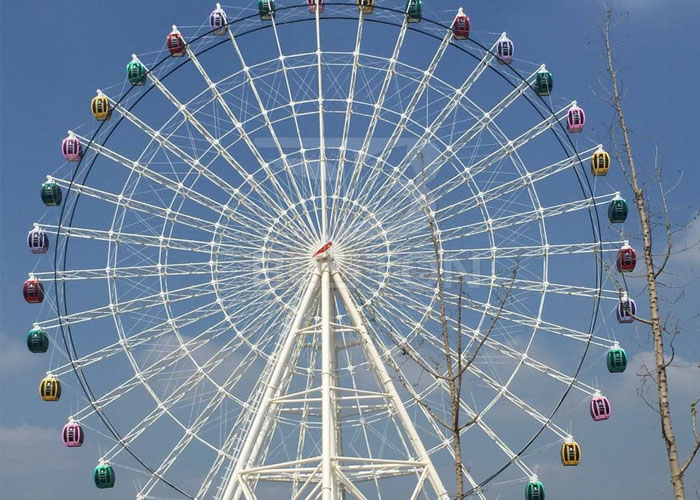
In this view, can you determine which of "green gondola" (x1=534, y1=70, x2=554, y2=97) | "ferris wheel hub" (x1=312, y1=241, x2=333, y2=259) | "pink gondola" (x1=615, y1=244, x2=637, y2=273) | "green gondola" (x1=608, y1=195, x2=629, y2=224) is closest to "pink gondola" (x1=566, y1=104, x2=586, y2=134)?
"green gondola" (x1=534, y1=70, x2=554, y2=97)

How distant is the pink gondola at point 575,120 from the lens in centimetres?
3494

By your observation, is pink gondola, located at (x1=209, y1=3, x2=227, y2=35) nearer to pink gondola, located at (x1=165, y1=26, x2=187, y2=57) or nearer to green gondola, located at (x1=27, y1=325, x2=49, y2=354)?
pink gondola, located at (x1=165, y1=26, x2=187, y2=57)

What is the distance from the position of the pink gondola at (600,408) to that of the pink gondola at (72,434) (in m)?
16.8

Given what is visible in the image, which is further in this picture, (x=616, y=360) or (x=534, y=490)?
(x=616, y=360)

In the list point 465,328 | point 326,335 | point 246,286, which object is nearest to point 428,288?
point 465,328

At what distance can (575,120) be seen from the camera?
35000mm

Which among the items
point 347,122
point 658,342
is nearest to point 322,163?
point 347,122

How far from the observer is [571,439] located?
3228cm

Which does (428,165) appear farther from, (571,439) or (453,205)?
(571,439)

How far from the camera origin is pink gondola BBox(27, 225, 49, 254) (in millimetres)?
35469

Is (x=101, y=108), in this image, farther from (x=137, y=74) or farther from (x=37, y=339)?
(x=37, y=339)

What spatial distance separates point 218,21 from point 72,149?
22.7ft

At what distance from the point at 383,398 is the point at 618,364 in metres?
8.05

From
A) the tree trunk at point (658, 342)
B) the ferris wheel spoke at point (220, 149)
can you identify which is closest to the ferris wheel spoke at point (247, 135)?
the ferris wheel spoke at point (220, 149)
